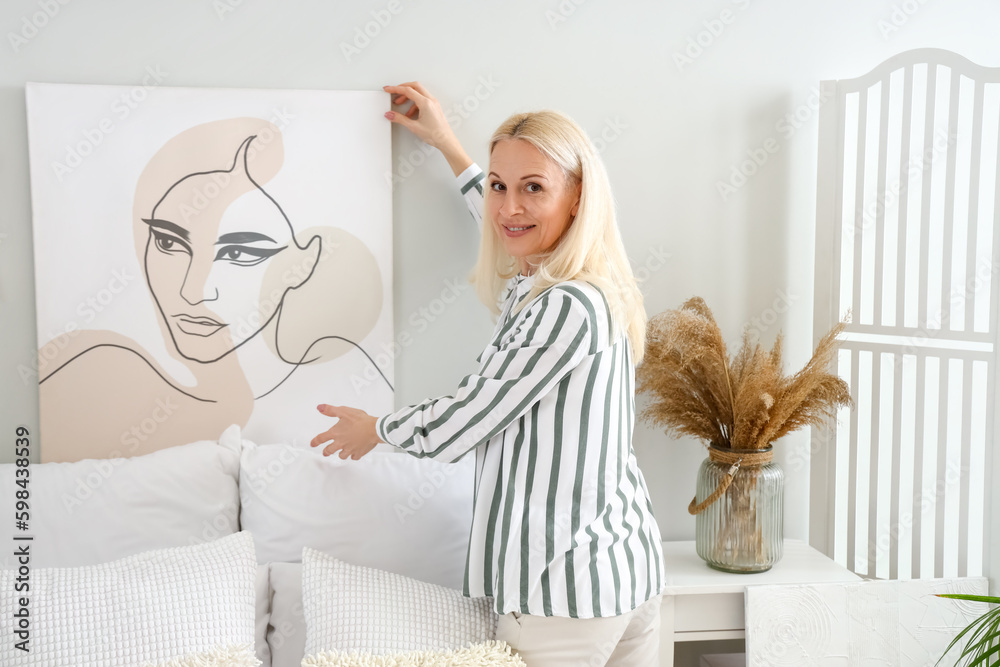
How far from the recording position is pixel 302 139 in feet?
5.60

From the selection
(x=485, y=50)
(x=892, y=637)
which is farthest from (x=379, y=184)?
(x=892, y=637)

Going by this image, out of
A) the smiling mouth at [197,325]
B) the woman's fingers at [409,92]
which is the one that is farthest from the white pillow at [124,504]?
the woman's fingers at [409,92]

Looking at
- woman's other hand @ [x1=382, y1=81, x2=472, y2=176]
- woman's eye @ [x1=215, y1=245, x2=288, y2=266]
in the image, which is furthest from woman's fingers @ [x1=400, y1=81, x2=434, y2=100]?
woman's eye @ [x1=215, y1=245, x2=288, y2=266]

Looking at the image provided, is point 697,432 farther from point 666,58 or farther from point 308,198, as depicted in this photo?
point 308,198

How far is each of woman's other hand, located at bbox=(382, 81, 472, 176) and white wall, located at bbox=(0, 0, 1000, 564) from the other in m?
0.06

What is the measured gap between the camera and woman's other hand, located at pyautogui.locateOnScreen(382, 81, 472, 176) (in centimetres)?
170

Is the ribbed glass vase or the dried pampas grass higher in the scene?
the dried pampas grass

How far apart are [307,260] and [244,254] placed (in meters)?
0.15

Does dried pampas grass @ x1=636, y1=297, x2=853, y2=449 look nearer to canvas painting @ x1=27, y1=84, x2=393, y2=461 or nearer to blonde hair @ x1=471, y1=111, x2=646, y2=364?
blonde hair @ x1=471, y1=111, x2=646, y2=364

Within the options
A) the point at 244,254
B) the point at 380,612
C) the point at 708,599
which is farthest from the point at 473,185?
the point at 708,599

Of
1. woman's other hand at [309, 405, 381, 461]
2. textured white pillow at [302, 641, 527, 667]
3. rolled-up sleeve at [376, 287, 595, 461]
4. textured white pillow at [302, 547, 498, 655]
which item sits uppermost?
rolled-up sleeve at [376, 287, 595, 461]

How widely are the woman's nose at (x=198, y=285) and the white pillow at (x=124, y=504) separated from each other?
0.36 metres

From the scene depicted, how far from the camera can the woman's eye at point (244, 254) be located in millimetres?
1701

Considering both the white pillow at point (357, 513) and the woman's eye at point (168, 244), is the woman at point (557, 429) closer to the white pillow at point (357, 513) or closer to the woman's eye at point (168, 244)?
the white pillow at point (357, 513)
